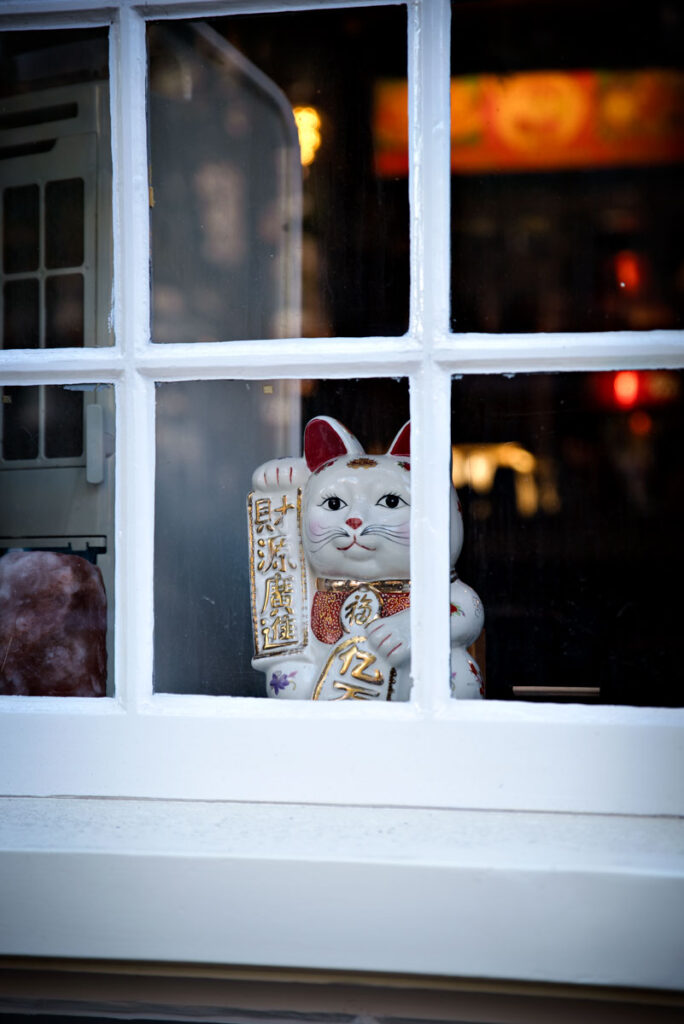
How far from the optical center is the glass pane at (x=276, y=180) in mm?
1408

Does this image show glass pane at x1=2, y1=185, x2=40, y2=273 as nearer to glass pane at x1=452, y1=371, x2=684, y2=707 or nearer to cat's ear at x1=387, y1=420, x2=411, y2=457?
cat's ear at x1=387, y1=420, x2=411, y2=457

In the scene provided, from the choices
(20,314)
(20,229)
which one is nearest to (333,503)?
(20,314)

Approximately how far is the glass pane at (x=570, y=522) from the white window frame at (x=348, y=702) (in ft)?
2.84

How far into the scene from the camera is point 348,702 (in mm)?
1039

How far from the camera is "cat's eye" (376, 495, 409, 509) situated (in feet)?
4.66

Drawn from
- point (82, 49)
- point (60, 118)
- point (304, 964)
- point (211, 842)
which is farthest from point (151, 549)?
point (60, 118)

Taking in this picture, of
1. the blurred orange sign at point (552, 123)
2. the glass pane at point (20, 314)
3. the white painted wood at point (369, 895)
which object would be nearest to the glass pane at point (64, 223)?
the glass pane at point (20, 314)

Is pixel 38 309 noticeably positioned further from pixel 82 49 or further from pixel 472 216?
pixel 472 216

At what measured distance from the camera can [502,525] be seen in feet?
7.07

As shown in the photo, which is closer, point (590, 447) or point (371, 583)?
point (371, 583)

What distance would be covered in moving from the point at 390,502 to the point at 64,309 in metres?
0.80

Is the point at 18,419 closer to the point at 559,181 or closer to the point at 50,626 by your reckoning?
the point at 50,626

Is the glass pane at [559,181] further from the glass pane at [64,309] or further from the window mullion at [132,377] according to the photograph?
the window mullion at [132,377]

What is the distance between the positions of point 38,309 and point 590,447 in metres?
1.27
